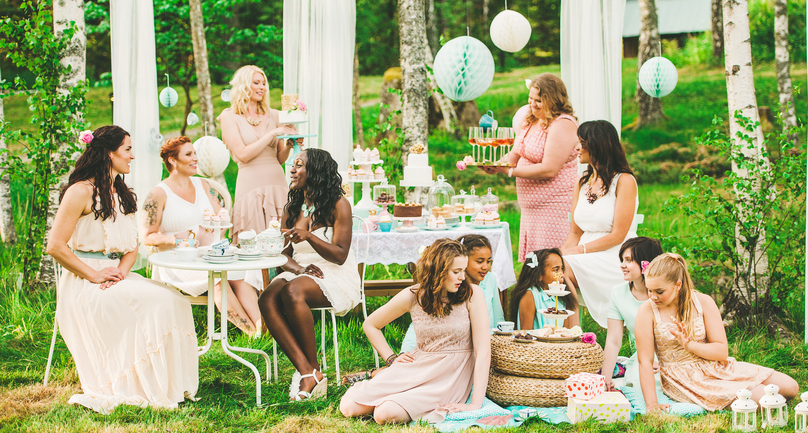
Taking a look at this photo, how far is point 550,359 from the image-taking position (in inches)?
143

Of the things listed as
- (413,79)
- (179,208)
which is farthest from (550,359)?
(413,79)

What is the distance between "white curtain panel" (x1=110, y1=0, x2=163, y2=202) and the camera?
5246 millimetres

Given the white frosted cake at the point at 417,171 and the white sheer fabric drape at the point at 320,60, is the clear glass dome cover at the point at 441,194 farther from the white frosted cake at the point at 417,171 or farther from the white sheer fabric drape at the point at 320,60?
the white sheer fabric drape at the point at 320,60

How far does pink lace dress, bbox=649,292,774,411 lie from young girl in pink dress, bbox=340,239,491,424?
91 cm

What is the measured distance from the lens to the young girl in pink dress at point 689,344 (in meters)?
3.50

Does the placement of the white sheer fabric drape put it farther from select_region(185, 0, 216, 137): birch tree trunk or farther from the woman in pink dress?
select_region(185, 0, 216, 137): birch tree trunk

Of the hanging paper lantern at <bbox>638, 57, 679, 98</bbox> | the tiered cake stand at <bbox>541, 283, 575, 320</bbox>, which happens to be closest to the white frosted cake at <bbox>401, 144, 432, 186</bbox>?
the tiered cake stand at <bbox>541, 283, 575, 320</bbox>

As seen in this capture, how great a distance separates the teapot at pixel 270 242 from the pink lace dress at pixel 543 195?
6.02 ft

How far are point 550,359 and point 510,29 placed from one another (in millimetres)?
3321

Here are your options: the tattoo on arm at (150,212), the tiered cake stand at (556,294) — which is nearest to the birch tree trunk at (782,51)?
the tiered cake stand at (556,294)

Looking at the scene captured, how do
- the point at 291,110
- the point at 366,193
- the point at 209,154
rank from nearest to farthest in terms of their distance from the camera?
the point at 291,110 < the point at 366,193 < the point at 209,154

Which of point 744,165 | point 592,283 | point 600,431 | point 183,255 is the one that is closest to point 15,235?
point 183,255

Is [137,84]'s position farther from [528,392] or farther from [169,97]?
[528,392]

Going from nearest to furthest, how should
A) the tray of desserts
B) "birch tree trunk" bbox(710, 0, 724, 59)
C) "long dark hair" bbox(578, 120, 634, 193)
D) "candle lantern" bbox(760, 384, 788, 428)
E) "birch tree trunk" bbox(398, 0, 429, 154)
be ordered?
"candle lantern" bbox(760, 384, 788, 428), the tray of desserts, "long dark hair" bbox(578, 120, 634, 193), "birch tree trunk" bbox(398, 0, 429, 154), "birch tree trunk" bbox(710, 0, 724, 59)
